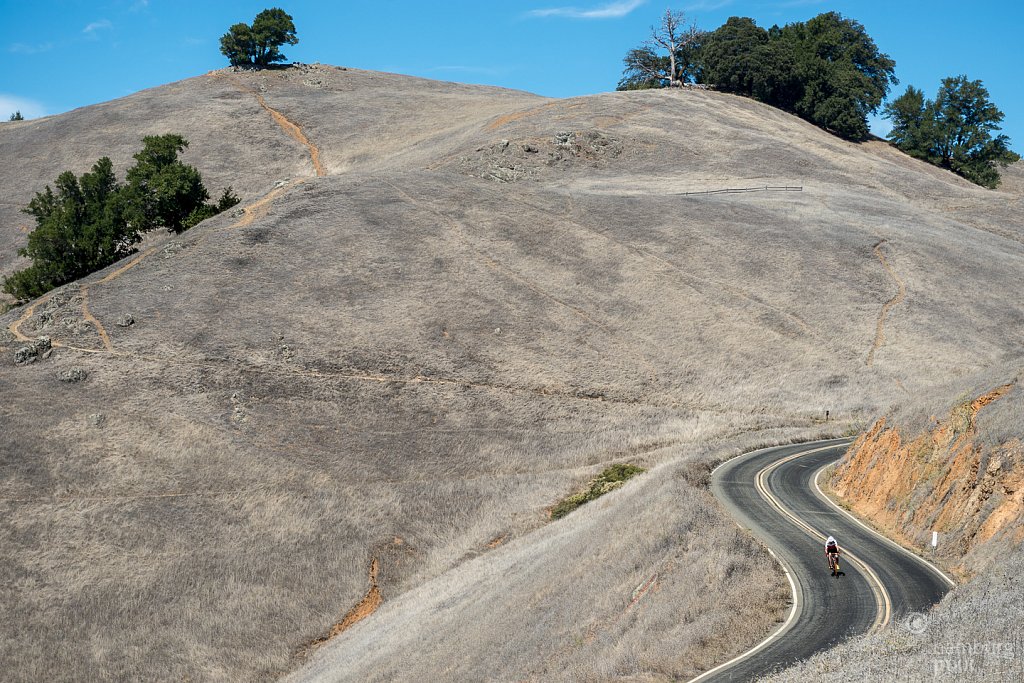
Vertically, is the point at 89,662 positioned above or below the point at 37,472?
below

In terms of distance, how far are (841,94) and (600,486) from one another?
76984mm

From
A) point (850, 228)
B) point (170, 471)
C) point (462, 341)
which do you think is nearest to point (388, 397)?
point (462, 341)

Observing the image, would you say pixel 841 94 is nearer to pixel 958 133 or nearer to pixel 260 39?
pixel 958 133

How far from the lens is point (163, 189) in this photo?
61.7m

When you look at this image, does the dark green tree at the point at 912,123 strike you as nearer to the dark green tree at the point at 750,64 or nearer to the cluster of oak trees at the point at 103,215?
the dark green tree at the point at 750,64

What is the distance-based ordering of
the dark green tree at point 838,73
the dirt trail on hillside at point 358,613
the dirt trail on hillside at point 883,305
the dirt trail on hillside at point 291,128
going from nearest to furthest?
the dirt trail on hillside at point 358,613, the dirt trail on hillside at point 883,305, the dirt trail on hillside at point 291,128, the dark green tree at point 838,73

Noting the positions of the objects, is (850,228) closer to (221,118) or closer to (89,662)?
(89,662)

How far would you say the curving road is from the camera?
1873 centimetres

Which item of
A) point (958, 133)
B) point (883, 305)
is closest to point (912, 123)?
point (958, 133)

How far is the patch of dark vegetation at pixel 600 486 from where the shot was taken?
37.2 m

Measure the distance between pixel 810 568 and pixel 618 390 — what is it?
23.8m

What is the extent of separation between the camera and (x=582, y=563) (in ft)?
86.9

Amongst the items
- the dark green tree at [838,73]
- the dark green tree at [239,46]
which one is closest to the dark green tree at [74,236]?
the dark green tree at [239,46]

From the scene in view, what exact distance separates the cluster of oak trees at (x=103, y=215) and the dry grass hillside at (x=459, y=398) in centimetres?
637
